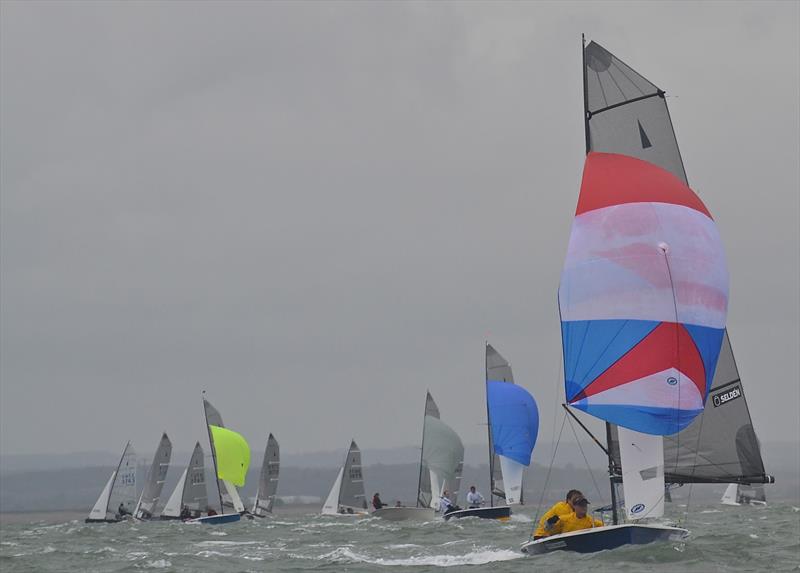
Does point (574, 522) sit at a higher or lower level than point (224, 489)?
lower

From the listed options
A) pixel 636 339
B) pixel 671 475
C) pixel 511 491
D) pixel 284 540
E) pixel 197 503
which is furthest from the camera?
pixel 197 503

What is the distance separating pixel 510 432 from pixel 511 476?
350 centimetres

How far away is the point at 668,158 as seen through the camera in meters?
24.6

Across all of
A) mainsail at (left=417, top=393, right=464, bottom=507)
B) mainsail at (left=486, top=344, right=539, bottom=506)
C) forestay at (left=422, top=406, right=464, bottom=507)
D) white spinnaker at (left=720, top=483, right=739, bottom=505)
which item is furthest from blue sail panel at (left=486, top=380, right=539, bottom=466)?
white spinnaker at (left=720, top=483, right=739, bottom=505)

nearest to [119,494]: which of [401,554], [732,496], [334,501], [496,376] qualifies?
[334,501]

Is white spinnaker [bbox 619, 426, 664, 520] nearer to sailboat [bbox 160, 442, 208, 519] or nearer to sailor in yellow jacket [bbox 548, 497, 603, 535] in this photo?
sailor in yellow jacket [bbox 548, 497, 603, 535]

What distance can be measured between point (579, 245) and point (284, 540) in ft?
64.1

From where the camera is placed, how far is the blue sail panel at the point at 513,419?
49375 mm

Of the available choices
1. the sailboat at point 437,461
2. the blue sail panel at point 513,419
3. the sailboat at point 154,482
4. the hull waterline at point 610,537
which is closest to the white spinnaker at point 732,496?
the sailboat at point 437,461

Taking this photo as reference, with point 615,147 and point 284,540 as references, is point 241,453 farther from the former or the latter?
point 615,147

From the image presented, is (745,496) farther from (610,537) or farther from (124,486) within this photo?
(610,537)

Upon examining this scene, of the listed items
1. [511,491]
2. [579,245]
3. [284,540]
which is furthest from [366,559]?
[511,491]

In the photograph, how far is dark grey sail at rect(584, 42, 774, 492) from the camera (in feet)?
78.1

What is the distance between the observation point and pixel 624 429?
22.0 metres
